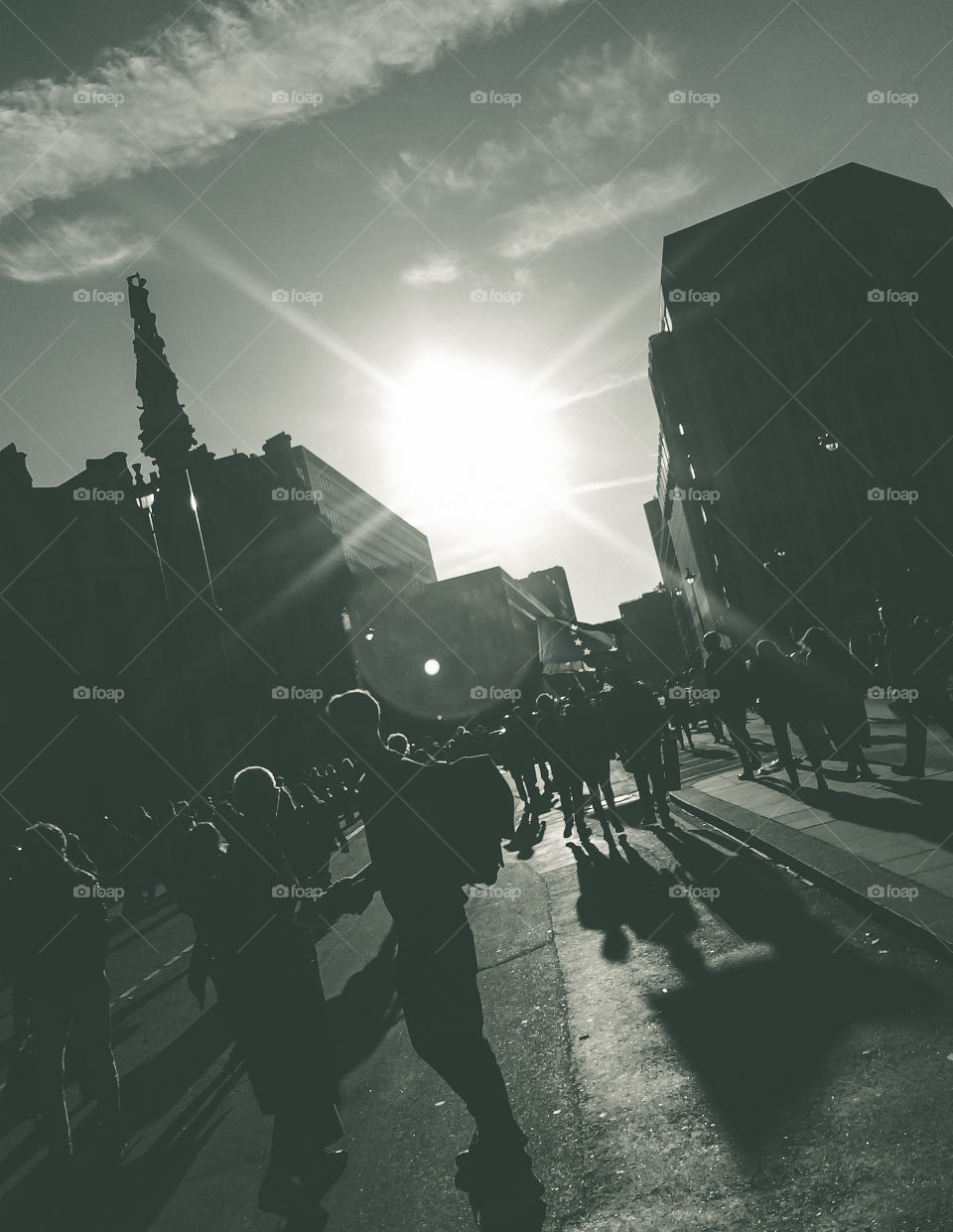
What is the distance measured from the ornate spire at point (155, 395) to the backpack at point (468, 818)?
50333 mm

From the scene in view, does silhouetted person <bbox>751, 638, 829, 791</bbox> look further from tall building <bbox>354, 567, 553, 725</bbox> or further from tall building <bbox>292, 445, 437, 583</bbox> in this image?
tall building <bbox>354, 567, 553, 725</bbox>

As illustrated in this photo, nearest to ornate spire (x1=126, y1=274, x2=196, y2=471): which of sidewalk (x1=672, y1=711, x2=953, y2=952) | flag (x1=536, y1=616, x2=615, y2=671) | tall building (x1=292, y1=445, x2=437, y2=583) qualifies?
flag (x1=536, y1=616, x2=615, y2=671)

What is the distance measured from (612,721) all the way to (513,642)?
3928 inches

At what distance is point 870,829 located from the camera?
8281mm

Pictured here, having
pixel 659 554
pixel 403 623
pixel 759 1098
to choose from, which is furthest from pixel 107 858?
pixel 659 554

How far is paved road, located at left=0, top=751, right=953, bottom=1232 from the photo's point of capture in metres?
3.54

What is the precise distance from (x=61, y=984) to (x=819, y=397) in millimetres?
62871

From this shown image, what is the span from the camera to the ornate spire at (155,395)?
50406 millimetres

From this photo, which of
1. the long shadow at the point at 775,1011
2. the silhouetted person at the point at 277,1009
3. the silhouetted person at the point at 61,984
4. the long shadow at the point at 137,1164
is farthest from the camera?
the silhouetted person at the point at 61,984

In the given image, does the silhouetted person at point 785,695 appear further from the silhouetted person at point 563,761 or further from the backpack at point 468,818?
the backpack at point 468,818

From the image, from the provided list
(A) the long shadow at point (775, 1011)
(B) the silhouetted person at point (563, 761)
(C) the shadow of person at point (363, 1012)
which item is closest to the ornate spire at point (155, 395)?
(B) the silhouetted person at point (563, 761)

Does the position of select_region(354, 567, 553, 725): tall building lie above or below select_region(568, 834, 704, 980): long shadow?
above

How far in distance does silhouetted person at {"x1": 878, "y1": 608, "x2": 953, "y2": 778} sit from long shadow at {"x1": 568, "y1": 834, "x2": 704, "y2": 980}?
317 centimetres

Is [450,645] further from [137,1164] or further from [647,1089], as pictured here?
[647,1089]
